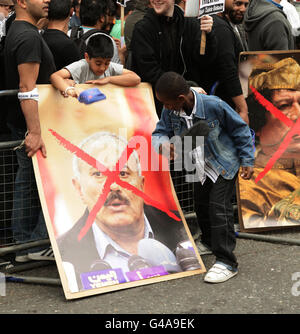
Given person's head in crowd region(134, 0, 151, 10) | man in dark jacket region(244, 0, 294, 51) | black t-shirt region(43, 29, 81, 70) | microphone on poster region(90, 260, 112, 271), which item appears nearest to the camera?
microphone on poster region(90, 260, 112, 271)

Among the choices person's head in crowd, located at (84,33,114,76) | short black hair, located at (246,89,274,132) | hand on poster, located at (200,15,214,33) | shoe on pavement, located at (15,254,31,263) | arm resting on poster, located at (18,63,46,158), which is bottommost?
shoe on pavement, located at (15,254,31,263)

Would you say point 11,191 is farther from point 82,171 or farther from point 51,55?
point 51,55

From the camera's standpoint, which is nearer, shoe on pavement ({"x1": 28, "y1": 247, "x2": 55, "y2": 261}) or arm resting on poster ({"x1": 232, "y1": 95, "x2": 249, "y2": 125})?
shoe on pavement ({"x1": 28, "y1": 247, "x2": 55, "y2": 261})

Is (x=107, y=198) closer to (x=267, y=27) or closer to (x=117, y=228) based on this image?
(x=117, y=228)

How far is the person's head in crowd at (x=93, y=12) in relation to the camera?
5.89 metres

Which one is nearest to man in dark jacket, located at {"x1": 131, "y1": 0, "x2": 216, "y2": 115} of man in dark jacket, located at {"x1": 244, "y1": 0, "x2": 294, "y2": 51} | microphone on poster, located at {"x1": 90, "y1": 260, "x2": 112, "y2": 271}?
man in dark jacket, located at {"x1": 244, "y1": 0, "x2": 294, "y2": 51}

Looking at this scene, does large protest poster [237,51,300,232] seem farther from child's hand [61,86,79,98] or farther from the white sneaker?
child's hand [61,86,79,98]

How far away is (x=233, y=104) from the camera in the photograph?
19.6 feet

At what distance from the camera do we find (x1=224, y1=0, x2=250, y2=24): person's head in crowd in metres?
6.25

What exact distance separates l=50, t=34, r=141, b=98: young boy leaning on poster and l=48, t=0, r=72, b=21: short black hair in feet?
1.59

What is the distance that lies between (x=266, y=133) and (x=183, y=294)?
2057mm

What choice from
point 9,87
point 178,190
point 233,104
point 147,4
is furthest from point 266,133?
point 9,87

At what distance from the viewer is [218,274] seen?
474cm

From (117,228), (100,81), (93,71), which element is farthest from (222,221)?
(93,71)
